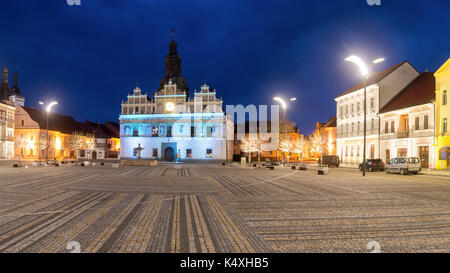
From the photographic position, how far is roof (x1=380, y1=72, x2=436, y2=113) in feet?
117

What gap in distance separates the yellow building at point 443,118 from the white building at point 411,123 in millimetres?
660

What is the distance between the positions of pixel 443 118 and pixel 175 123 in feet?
169

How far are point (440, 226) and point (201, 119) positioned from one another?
195 feet

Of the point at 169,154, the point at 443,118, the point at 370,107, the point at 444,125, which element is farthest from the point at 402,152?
the point at 169,154

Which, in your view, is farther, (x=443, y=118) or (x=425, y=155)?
(x=425, y=155)

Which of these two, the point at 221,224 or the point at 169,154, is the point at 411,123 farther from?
the point at 169,154

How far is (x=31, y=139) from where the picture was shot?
72.8 m

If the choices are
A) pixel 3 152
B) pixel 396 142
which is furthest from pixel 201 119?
pixel 3 152

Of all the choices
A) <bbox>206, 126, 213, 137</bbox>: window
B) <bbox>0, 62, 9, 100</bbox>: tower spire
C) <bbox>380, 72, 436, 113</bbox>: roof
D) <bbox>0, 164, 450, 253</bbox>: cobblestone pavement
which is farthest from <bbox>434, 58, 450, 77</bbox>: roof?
<bbox>0, 62, 9, 100</bbox>: tower spire

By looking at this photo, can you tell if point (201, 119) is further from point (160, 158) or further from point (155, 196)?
point (155, 196)

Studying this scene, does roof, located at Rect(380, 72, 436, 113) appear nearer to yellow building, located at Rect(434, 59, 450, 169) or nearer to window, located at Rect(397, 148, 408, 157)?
yellow building, located at Rect(434, 59, 450, 169)

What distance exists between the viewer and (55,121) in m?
81.3

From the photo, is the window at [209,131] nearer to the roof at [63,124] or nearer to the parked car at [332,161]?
the parked car at [332,161]

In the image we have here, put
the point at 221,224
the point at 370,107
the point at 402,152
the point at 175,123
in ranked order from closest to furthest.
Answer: the point at 221,224
the point at 402,152
the point at 370,107
the point at 175,123
